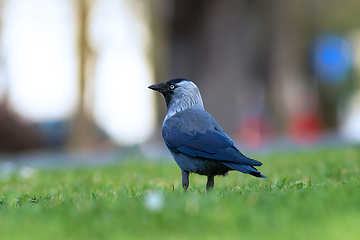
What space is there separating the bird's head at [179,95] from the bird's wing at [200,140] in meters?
0.26

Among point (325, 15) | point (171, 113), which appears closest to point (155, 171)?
point (171, 113)

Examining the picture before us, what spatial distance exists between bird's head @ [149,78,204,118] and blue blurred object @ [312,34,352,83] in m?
21.7

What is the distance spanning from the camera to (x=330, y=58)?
2422cm

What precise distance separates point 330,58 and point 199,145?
74.4 feet

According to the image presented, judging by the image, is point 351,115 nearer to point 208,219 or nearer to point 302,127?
point 302,127

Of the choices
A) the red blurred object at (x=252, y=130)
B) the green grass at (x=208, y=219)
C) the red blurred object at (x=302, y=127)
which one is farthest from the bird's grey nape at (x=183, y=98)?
the red blurred object at (x=302, y=127)

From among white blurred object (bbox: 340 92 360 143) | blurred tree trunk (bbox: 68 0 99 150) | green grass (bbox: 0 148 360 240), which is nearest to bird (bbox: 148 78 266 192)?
green grass (bbox: 0 148 360 240)

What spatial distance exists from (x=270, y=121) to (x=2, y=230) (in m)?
18.1

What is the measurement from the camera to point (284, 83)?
16719 millimetres

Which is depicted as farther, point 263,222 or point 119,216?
point 119,216

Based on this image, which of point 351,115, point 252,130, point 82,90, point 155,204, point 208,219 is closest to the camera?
point 208,219

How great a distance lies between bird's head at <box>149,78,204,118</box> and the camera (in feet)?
13.9

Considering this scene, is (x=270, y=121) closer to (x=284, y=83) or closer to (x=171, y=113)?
(x=284, y=83)

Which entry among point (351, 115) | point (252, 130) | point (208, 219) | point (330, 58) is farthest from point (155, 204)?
point (351, 115)
